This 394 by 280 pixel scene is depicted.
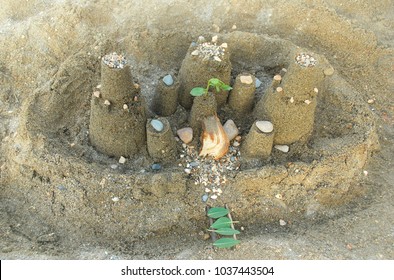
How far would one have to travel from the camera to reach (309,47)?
3346 millimetres

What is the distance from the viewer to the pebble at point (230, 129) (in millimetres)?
2684

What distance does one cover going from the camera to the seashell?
101 inches

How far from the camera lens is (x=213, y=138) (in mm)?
2572

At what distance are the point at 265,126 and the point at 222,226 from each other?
624 millimetres

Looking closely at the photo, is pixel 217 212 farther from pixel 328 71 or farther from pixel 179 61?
pixel 328 71

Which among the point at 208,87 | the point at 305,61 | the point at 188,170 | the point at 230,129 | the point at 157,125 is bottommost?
the point at 188,170

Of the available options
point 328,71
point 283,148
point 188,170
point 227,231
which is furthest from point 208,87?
point 328,71

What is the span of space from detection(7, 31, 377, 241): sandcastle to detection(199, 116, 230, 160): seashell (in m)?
0.05

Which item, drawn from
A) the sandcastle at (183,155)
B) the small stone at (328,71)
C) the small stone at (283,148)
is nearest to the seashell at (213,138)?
the sandcastle at (183,155)

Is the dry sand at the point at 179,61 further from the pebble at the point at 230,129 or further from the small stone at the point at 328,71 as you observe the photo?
the pebble at the point at 230,129

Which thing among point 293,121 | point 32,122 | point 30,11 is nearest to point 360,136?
point 293,121

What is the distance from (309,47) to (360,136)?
92 centimetres

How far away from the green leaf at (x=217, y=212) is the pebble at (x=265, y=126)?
0.51m

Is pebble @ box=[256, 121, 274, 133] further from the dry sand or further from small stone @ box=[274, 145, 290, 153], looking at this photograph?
the dry sand
